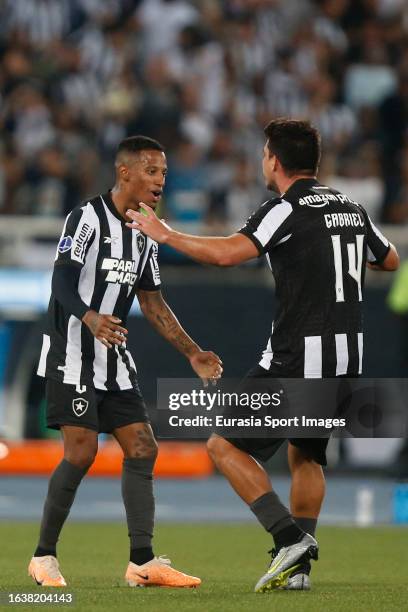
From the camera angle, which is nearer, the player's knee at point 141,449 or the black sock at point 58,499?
the black sock at point 58,499

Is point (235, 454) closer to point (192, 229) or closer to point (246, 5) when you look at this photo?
point (192, 229)

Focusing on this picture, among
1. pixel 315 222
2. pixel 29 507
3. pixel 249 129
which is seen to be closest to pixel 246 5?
pixel 249 129

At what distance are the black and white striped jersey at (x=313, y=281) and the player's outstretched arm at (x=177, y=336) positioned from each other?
0.39 metres

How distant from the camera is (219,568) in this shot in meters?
7.97

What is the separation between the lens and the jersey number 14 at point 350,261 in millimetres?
6344

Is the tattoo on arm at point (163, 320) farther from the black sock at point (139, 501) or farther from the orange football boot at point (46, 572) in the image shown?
the orange football boot at point (46, 572)

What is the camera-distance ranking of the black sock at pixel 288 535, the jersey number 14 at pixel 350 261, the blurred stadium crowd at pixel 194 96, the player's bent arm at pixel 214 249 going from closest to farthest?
the player's bent arm at pixel 214 249 < the black sock at pixel 288 535 < the jersey number 14 at pixel 350 261 < the blurred stadium crowd at pixel 194 96

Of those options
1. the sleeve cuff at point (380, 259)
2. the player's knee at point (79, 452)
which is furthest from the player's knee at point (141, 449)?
the sleeve cuff at point (380, 259)

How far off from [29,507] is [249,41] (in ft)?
22.3

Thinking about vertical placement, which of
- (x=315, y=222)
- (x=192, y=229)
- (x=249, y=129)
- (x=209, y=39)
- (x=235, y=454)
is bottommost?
(x=235, y=454)

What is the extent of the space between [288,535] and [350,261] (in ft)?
3.89

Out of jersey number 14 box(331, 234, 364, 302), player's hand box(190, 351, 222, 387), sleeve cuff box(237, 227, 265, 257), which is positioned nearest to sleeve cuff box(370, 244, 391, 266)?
jersey number 14 box(331, 234, 364, 302)

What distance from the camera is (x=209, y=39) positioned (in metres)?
16.5

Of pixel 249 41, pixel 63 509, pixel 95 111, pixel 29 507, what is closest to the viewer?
pixel 63 509
